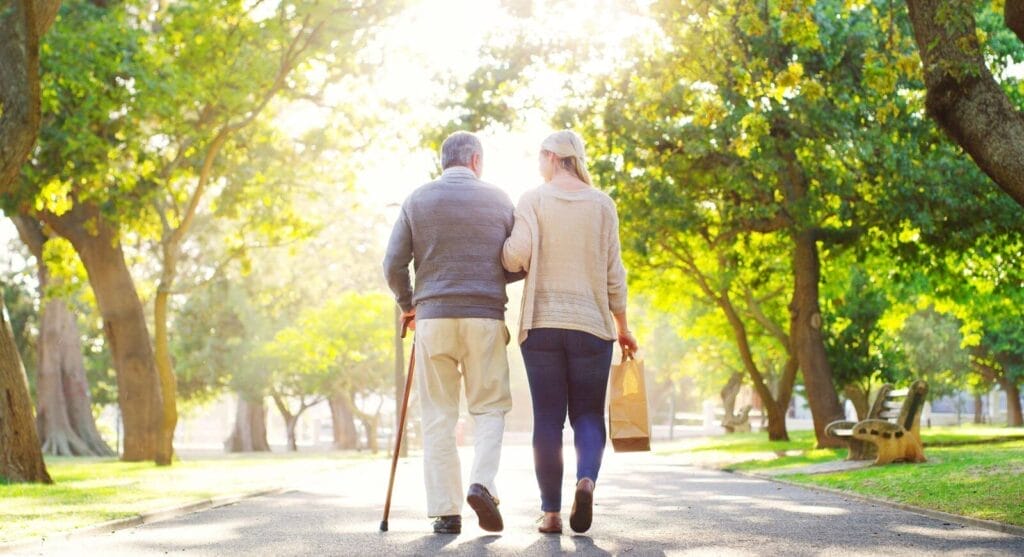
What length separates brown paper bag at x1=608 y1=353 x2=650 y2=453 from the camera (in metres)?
7.98

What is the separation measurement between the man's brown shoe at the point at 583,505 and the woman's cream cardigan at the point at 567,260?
849mm

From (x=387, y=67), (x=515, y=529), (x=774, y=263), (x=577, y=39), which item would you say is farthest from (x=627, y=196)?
(x=515, y=529)

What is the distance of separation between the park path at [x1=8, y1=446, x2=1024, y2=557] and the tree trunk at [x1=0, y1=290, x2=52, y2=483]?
4338 millimetres

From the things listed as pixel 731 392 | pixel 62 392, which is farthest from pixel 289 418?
pixel 62 392

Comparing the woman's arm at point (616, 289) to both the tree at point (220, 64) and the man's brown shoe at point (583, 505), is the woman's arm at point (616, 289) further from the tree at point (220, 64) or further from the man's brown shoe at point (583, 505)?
the tree at point (220, 64)

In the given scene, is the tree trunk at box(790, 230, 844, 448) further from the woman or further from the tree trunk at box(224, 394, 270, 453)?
the tree trunk at box(224, 394, 270, 453)

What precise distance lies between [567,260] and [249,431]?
172 feet

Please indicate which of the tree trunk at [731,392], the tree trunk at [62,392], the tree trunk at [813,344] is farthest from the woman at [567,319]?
the tree trunk at [731,392]

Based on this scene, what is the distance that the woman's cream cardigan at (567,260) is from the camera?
7.73 metres

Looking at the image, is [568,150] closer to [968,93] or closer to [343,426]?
[968,93]

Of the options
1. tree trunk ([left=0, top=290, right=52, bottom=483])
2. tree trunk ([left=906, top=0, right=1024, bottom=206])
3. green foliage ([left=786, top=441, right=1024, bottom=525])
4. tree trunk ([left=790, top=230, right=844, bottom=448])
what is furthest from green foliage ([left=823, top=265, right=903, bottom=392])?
tree trunk ([left=906, top=0, right=1024, bottom=206])

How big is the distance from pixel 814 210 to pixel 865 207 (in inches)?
31.7

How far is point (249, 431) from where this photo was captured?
192ft

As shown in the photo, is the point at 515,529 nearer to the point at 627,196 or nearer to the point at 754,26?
the point at 754,26
